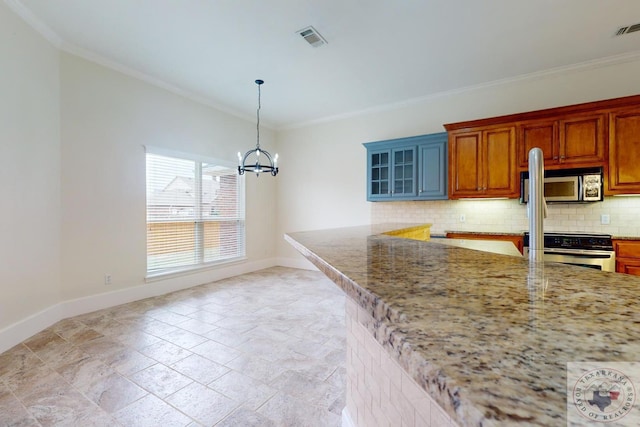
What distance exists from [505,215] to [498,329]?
4539 millimetres

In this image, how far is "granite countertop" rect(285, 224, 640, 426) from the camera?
10.7 inches

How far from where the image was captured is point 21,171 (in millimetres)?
2836

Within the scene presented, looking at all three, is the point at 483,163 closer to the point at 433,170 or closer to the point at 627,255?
the point at 433,170

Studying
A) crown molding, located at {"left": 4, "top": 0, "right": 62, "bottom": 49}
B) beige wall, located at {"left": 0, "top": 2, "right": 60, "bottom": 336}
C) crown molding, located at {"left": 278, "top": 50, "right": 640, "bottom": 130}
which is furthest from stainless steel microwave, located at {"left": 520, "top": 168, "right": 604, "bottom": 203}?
crown molding, located at {"left": 4, "top": 0, "right": 62, "bottom": 49}

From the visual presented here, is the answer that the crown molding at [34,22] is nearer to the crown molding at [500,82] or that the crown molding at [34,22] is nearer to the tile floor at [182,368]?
the tile floor at [182,368]

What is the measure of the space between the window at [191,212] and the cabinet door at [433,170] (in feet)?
11.1

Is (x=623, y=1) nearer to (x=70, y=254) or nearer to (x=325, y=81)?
(x=325, y=81)

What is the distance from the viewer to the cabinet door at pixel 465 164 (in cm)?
407

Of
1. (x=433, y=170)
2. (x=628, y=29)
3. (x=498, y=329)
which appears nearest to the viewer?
(x=498, y=329)

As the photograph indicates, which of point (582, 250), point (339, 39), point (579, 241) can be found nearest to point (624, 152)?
point (579, 241)

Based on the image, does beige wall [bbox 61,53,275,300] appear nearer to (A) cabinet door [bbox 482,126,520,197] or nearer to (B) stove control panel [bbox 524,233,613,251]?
(A) cabinet door [bbox 482,126,520,197]

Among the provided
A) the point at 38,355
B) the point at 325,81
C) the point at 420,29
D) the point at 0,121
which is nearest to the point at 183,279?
the point at 38,355

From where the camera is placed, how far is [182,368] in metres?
2.30

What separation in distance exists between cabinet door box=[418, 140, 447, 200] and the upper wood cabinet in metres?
0.95
